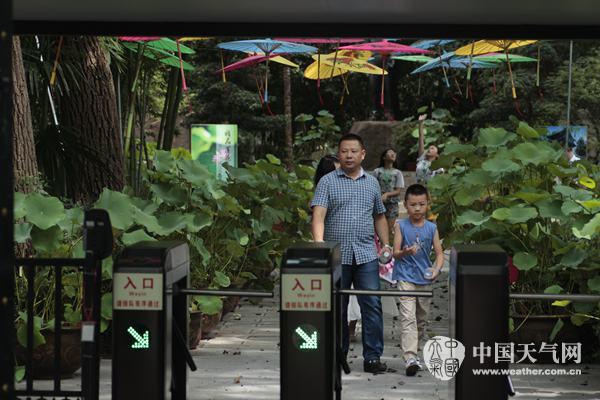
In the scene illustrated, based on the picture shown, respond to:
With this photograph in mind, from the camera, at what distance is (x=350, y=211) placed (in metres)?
7.93

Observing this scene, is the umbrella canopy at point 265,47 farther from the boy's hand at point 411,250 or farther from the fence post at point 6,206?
the fence post at point 6,206

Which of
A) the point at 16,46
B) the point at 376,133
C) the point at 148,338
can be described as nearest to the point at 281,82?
the point at 376,133

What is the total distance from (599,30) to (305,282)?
123 inches

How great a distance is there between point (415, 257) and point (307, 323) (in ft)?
9.58

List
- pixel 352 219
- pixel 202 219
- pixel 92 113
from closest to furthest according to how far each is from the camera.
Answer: pixel 352 219 → pixel 202 219 → pixel 92 113

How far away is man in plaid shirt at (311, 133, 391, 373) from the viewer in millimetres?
7875

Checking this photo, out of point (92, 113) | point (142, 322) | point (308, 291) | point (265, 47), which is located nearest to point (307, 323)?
point (308, 291)

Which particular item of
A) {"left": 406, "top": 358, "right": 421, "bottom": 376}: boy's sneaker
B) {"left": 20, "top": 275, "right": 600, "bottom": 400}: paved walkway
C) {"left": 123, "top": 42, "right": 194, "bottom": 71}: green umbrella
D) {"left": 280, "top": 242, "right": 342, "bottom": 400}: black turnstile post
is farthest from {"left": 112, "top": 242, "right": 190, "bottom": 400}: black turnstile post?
{"left": 123, "top": 42, "right": 194, "bottom": 71}: green umbrella

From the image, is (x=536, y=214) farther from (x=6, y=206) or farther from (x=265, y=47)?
(x=265, y=47)

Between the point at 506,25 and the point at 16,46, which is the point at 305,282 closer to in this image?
the point at 506,25

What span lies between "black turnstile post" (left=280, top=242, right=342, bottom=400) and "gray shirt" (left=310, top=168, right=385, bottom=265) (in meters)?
2.33

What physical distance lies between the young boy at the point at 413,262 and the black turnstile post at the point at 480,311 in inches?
104

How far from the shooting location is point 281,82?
131 ft

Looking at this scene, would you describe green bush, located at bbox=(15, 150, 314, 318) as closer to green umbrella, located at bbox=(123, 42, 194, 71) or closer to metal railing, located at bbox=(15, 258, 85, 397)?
metal railing, located at bbox=(15, 258, 85, 397)
